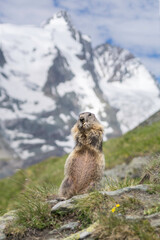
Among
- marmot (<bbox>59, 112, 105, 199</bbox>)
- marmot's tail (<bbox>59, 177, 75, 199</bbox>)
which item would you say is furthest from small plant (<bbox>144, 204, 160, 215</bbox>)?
marmot's tail (<bbox>59, 177, 75, 199</bbox>)

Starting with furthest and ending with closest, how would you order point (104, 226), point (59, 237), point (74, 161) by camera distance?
point (74, 161) < point (59, 237) < point (104, 226)

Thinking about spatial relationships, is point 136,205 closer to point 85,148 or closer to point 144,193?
point 144,193

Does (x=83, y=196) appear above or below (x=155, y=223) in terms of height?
above

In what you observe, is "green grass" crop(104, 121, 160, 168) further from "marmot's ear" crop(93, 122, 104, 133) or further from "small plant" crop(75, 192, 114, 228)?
"small plant" crop(75, 192, 114, 228)

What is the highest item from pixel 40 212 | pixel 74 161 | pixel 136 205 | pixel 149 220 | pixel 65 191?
pixel 74 161

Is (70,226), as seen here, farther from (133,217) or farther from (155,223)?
(155,223)

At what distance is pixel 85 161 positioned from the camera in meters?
7.89

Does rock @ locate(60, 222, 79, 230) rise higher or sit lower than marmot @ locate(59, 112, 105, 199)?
lower

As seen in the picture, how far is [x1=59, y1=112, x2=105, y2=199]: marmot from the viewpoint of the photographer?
7727 millimetres

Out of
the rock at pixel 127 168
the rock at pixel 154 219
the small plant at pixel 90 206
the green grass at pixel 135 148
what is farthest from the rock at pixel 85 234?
the green grass at pixel 135 148

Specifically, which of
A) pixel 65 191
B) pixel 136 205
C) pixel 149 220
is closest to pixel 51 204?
pixel 65 191

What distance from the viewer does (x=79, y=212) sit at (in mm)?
6434

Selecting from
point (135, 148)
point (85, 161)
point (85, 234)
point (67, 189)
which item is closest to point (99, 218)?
point (85, 234)

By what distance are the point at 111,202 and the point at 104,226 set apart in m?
1.12
